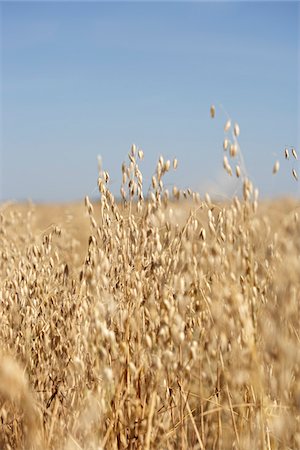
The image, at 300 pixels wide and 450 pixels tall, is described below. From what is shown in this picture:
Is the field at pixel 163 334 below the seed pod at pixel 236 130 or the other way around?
below

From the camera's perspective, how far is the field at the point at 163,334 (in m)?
1.82

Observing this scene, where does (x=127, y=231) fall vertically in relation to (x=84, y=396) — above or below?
above

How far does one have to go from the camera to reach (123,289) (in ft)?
7.25

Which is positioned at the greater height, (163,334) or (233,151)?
(233,151)

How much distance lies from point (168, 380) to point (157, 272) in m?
0.38

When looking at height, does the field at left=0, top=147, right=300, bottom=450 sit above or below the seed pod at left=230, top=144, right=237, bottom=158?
below

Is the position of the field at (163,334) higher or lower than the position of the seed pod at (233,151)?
lower

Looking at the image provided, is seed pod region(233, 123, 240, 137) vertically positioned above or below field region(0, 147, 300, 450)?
above

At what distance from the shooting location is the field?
1821 mm

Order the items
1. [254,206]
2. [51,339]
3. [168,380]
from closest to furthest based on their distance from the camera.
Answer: [254,206] → [168,380] → [51,339]

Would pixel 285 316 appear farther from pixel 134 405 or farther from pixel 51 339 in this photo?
pixel 51 339

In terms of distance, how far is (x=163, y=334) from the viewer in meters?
1.87

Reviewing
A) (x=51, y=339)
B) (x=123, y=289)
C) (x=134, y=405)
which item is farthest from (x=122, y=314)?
(x=51, y=339)

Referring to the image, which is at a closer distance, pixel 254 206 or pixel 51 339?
pixel 254 206
